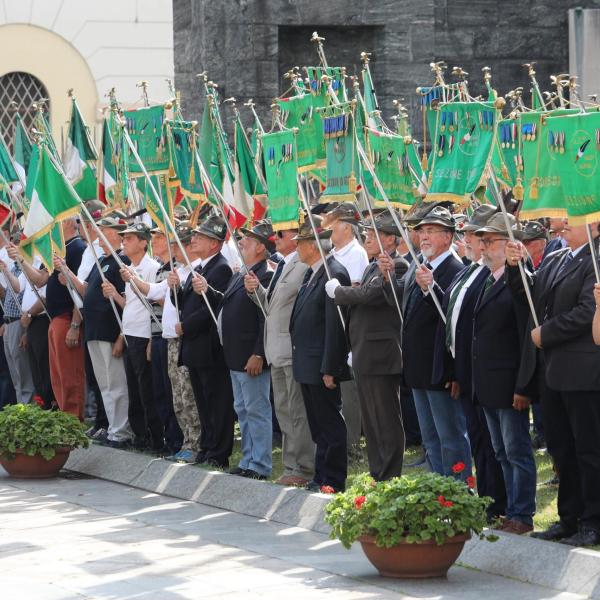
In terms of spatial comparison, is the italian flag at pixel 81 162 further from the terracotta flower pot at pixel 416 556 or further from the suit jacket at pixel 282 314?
the terracotta flower pot at pixel 416 556

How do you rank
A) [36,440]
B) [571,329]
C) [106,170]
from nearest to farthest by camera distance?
1. [571,329]
2. [36,440]
3. [106,170]

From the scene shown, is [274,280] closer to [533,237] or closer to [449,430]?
[449,430]

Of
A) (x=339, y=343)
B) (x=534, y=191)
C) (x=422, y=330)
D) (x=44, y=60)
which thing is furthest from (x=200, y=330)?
(x=44, y=60)

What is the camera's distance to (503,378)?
33.4 feet

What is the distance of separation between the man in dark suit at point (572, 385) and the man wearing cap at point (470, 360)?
2.61ft

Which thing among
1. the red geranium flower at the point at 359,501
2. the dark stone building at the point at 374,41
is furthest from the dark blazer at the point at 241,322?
the dark stone building at the point at 374,41

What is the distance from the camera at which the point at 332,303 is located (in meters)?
11.9

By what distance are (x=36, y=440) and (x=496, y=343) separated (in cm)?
493

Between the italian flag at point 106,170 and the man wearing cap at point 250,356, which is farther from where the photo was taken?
the italian flag at point 106,170

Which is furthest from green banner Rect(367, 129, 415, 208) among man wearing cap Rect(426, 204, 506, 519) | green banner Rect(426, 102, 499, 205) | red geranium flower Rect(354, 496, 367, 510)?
red geranium flower Rect(354, 496, 367, 510)

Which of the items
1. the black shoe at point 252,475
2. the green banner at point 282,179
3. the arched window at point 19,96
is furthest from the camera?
the arched window at point 19,96

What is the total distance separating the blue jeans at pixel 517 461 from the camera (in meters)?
10.1

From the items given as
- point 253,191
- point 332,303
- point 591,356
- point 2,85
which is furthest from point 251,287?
point 2,85

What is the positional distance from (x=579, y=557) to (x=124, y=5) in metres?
19.0
